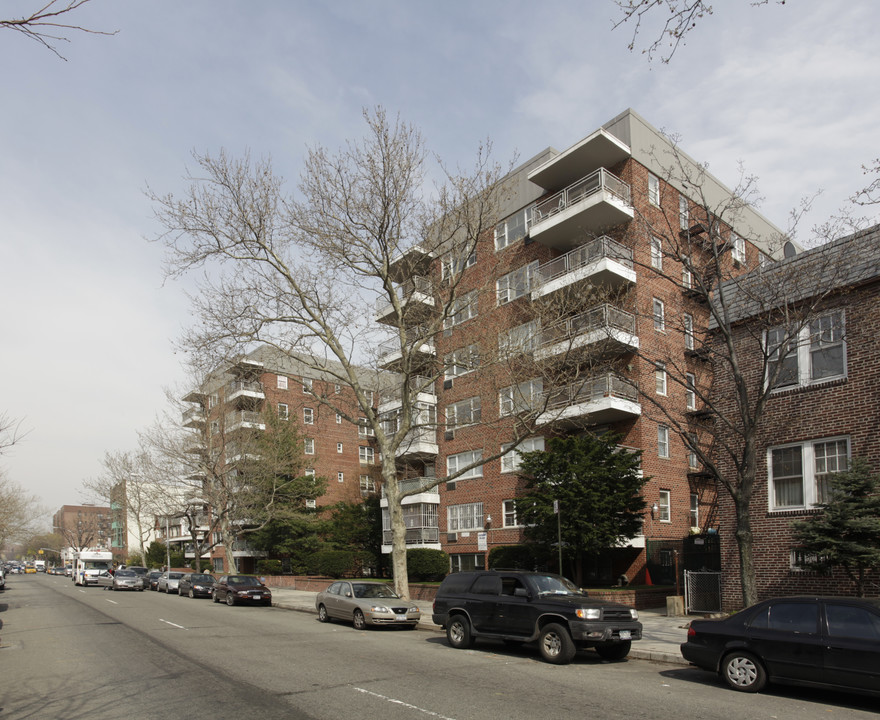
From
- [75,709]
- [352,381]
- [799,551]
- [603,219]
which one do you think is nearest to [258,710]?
[75,709]

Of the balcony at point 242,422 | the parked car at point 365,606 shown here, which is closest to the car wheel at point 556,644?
the parked car at point 365,606

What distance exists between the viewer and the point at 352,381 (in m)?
23.9

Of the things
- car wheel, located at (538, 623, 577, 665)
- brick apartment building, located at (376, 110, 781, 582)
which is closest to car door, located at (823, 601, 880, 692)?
car wheel, located at (538, 623, 577, 665)

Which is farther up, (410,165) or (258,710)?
(410,165)

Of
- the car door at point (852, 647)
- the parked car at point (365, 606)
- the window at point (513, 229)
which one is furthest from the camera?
the window at point (513, 229)

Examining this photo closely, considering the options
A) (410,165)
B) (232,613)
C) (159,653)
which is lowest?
(232,613)

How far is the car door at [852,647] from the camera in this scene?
28.7 feet

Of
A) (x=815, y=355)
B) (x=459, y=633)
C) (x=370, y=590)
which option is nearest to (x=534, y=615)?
(x=459, y=633)

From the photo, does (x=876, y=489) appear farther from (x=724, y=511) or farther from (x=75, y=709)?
(x=75, y=709)

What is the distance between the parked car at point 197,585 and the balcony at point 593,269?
21162 millimetres

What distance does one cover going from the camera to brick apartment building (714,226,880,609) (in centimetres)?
1575

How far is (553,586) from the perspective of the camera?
13625mm

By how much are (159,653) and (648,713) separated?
945 centimetres

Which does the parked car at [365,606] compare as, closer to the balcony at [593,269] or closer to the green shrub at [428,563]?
the balcony at [593,269]
